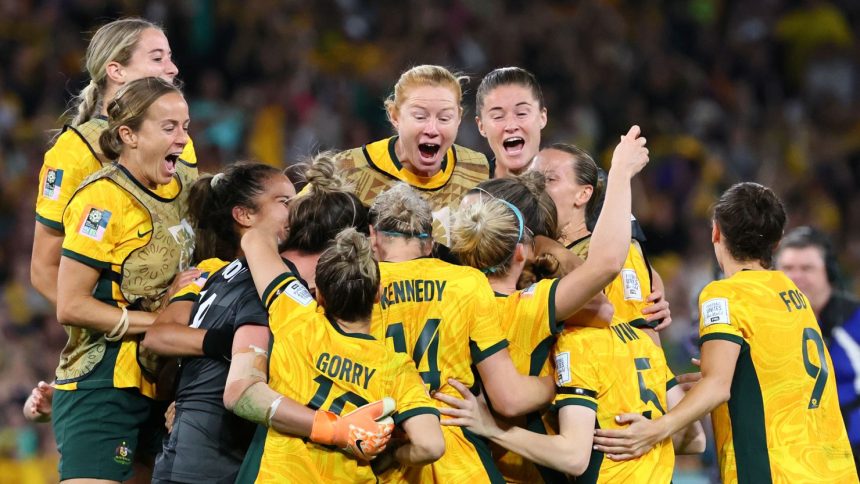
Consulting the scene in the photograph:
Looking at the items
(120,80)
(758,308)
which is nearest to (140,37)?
(120,80)

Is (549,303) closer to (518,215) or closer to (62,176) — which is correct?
(518,215)

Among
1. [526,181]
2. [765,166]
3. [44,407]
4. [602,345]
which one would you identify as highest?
[765,166]

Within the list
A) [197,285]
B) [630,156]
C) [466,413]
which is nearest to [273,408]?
[466,413]

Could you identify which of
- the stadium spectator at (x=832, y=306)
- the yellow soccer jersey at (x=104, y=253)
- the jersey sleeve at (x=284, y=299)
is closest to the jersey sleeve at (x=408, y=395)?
the jersey sleeve at (x=284, y=299)

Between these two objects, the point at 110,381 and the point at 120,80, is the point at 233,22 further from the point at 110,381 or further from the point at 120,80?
the point at 110,381

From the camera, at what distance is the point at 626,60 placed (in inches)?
494

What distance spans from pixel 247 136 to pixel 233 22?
1.30 metres

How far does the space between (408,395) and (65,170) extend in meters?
1.99

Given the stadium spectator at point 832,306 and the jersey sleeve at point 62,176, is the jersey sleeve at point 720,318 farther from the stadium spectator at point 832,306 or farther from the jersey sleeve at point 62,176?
the jersey sleeve at point 62,176

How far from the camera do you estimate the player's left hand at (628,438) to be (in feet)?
13.5

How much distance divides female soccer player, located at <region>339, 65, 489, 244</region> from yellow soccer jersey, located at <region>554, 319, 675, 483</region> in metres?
0.99

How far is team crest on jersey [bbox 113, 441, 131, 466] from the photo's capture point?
15.2 ft

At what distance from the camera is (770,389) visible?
14.2ft

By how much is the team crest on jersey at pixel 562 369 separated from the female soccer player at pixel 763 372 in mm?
425
